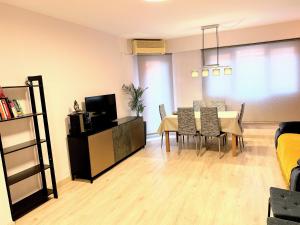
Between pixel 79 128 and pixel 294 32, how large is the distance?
4.96 m

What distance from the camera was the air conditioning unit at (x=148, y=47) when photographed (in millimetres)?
5664

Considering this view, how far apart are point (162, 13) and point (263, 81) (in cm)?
326

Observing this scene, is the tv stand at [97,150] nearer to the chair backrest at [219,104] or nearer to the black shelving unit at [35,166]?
the black shelving unit at [35,166]

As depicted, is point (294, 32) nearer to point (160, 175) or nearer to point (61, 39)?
point (160, 175)

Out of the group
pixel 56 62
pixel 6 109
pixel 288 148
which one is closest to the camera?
pixel 6 109

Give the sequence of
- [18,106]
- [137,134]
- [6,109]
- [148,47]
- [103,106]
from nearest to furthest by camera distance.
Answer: [6,109]
[18,106]
[103,106]
[137,134]
[148,47]

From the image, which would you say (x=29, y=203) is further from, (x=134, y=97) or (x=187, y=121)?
(x=134, y=97)

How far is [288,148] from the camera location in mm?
3146

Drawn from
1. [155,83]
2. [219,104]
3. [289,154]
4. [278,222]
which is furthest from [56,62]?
[219,104]

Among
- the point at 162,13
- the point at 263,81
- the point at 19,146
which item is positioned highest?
the point at 162,13

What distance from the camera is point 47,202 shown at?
10.3 ft

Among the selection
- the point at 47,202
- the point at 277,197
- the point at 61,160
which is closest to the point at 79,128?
the point at 61,160

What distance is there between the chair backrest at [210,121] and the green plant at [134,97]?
1715 millimetres

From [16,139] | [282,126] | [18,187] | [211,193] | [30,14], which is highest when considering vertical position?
[30,14]
